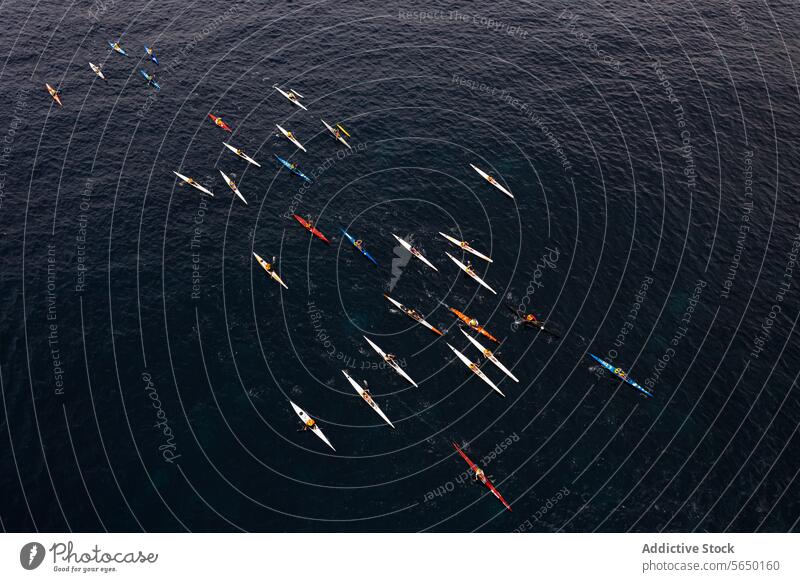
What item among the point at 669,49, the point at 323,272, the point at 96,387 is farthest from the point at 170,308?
the point at 669,49

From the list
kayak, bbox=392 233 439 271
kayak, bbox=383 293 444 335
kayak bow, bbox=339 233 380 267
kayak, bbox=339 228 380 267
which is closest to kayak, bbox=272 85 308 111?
kayak bow, bbox=339 233 380 267

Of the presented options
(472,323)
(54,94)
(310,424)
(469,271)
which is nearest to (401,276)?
(469,271)

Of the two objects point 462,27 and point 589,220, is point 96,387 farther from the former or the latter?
point 462,27

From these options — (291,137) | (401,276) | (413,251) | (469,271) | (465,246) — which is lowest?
(401,276)

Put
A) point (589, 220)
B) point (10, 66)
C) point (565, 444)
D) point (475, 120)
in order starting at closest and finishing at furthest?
point (565, 444)
point (589, 220)
point (475, 120)
point (10, 66)

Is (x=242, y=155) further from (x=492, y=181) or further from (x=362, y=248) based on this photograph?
(x=492, y=181)

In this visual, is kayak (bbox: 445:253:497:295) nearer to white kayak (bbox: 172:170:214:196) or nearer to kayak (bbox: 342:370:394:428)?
kayak (bbox: 342:370:394:428)
